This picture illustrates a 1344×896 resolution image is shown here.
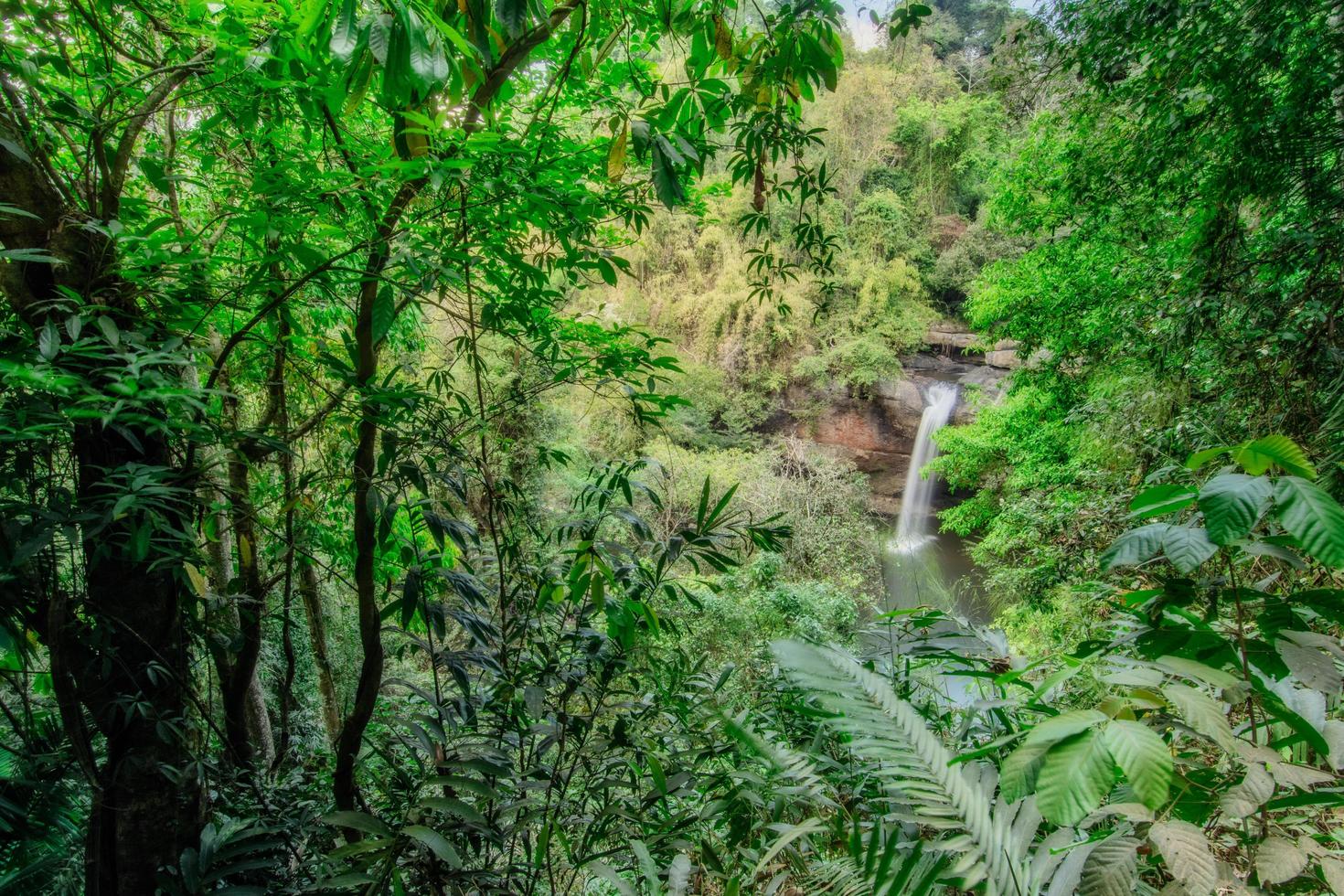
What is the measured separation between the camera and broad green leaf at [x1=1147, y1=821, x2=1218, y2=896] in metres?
0.44

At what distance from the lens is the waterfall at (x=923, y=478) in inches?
420

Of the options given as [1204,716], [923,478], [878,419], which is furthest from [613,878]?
[878,419]

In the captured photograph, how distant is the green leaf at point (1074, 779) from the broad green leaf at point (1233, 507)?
212 mm

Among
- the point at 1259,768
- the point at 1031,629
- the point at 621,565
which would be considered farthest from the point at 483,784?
the point at 1031,629

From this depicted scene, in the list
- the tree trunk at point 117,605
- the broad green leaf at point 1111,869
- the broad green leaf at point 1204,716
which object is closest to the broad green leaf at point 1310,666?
the broad green leaf at point 1204,716

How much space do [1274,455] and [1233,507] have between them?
0.07m

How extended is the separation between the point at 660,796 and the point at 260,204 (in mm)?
1090

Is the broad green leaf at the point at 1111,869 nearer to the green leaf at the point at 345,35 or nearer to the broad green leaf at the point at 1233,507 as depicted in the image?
the broad green leaf at the point at 1233,507

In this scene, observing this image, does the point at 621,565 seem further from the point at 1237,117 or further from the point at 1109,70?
the point at 1109,70

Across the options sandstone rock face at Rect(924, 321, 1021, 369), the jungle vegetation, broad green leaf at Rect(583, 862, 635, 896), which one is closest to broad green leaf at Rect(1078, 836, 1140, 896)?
the jungle vegetation

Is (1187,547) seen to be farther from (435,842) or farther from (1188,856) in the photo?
(435,842)

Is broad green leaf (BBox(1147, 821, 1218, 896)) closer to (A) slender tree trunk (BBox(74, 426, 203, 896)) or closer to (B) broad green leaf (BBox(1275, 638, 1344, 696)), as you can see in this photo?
(B) broad green leaf (BBox(1275, 638, 1344, 696))

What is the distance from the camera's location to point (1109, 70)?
2.63m

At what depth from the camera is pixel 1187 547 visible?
0.55 meters
